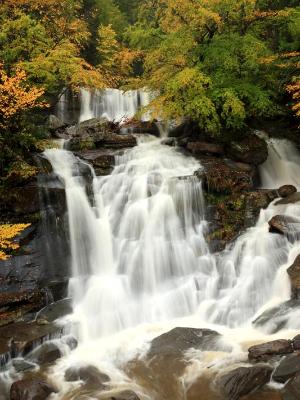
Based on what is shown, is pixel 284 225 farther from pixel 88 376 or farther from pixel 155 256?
pixel 88 376

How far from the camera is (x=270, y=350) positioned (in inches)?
313

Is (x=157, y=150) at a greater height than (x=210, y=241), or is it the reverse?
(x=157, y=150)

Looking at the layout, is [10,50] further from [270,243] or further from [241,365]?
[241,365]

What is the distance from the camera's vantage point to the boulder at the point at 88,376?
7.93 meters

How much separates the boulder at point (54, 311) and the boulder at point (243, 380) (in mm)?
4401

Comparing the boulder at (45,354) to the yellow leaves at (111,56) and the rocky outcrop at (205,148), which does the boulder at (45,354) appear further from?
the yellow leaves at (111,56)

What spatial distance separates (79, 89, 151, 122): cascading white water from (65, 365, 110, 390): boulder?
46.7ft

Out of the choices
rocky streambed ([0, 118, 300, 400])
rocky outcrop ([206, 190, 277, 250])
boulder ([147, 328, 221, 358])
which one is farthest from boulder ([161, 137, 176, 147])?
boulder ([147, 328, 221, 358])

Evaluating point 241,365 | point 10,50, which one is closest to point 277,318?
point 241,365

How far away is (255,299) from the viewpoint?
10.2 meters

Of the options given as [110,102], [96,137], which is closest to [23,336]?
[96,137]

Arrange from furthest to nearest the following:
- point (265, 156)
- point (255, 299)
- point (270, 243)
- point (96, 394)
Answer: point (265, 156), point (270, 243), point (255, 299), point (96, 394)

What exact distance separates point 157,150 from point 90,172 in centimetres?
314

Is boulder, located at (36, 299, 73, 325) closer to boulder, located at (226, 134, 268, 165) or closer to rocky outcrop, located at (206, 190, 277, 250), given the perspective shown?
rocky outcrop, located at (206, 190, 277, 250)
